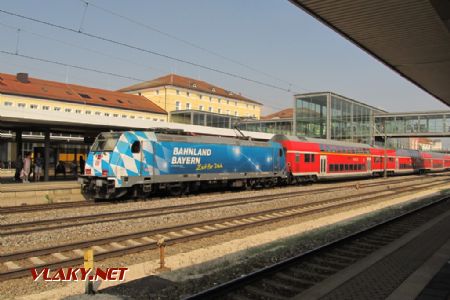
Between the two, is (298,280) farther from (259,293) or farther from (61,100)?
(61,100)

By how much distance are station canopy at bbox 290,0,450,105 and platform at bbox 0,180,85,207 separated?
1500 cm

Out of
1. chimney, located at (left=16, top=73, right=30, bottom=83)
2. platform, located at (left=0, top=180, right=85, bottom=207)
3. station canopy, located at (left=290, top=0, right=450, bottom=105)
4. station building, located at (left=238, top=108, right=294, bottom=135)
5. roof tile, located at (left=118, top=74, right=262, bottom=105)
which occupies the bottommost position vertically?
platform, located at (left=0, top=180, right=85, bottom=207)

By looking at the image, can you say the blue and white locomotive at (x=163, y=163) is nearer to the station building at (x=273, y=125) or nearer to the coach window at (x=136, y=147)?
the coach window at (x=136, y=147)

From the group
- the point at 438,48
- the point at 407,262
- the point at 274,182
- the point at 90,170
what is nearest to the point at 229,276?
the point at 407,262

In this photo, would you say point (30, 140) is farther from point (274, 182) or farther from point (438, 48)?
point (438, 48)

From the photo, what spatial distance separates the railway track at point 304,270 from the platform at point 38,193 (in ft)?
46.6

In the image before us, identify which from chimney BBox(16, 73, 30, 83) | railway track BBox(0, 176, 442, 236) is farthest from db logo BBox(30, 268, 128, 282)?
chimney BBox(16, 73, 30, 83)

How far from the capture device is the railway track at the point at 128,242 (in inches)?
321

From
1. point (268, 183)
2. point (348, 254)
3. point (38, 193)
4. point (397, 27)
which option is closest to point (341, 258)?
point (348, 254)

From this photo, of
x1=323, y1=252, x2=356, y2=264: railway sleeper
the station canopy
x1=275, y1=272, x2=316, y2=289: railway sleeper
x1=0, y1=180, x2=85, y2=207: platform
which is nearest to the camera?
x1=275, y1=272, x2=316, y2=289: railway sleeper

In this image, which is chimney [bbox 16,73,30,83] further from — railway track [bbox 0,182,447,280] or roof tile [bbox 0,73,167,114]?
railway track [bbox 0,182,447,280]

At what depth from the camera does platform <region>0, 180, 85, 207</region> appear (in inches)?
692

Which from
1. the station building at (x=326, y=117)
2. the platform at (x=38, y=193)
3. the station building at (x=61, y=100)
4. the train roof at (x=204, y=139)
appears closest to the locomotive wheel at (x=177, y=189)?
the train roof at (x=204, y=139)

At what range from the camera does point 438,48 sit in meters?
12.3
